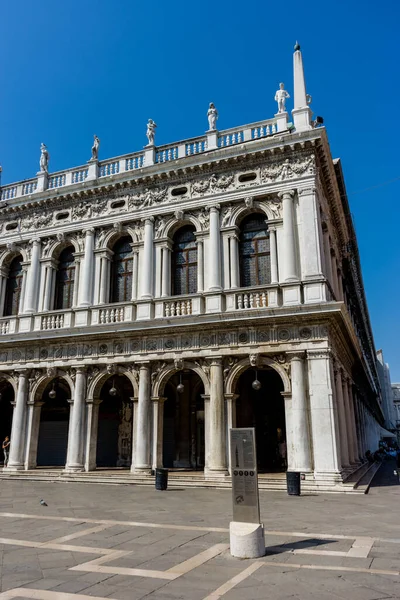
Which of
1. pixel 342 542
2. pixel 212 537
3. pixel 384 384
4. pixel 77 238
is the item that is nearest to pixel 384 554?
pixel 342 542

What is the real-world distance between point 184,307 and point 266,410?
6.08 m

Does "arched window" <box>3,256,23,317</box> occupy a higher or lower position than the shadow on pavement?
higher

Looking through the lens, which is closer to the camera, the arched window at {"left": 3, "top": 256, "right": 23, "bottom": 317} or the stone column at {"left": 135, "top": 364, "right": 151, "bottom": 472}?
the stone column at {"left": 135, "top": 364, "right": 151, "bottom": 472}

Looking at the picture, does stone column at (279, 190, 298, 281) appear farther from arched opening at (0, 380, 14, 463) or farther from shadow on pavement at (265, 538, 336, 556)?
arched opening at (0, 380, 14, 463)

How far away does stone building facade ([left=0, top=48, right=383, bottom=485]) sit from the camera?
16656mm

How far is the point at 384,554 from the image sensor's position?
6941 mm

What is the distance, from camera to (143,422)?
58.7 ft

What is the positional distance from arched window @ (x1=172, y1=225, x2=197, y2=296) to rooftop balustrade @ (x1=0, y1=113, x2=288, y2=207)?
316 centimetres

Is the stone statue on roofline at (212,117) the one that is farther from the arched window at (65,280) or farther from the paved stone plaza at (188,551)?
the paved stone plaza at (188,551)

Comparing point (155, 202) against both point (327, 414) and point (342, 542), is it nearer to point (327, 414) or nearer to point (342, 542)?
point (327, 414)

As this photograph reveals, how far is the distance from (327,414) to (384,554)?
28.2ft

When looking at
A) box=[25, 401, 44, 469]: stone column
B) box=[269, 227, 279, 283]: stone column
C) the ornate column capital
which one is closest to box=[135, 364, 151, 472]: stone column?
box=[25, 401, 44, 469]: stone column

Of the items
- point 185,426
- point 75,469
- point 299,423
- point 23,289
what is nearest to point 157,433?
point 185,426

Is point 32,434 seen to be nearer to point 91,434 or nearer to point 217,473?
point 91,434
